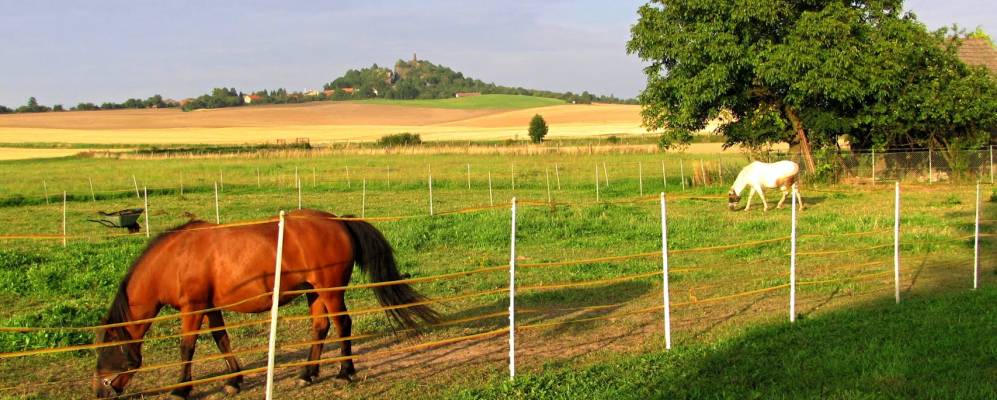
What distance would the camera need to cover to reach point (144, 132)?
70.9 meters

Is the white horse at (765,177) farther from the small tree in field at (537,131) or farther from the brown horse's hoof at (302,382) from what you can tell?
the small tree in field at (537,131)

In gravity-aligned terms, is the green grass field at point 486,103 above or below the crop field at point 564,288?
above

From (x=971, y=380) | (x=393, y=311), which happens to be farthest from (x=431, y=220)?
(x=971, y=380)

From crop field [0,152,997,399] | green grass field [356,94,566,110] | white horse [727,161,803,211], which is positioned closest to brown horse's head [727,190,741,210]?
white horse [727,161,803,211]

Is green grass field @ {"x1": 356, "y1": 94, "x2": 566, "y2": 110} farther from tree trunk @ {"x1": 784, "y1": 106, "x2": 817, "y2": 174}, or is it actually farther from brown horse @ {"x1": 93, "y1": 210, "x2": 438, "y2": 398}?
brown horse @ {"x1": 93, "y1": 210, "x2": 438, "y2": 398}

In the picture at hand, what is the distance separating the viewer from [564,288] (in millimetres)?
10617

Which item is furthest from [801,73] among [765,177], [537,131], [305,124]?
[305,124]

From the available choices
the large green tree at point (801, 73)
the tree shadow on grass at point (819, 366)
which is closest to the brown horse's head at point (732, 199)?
the large green tree at point (801, 73)

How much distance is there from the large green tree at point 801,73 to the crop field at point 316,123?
37221 mm

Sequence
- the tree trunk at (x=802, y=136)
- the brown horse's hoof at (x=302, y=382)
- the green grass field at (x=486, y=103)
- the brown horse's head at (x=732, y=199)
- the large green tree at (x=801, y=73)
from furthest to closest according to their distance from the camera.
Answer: the green grass field at (x=486, y=103), the tree trunk at (x=802, y=136), the large green tree at (x=801, y=73), the brown horse's head at (x=732, y=199), the brown horse's hoof at (x=302, y=382)

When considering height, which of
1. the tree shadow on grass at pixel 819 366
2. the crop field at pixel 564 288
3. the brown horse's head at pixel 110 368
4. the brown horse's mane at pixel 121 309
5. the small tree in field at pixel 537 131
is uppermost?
the small tree in field at pixel 537 131

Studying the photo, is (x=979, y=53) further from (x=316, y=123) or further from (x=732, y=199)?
(x=316, y=123)

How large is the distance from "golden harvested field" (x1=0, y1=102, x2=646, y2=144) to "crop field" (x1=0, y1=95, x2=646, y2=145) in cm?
8

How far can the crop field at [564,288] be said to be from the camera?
674cm
